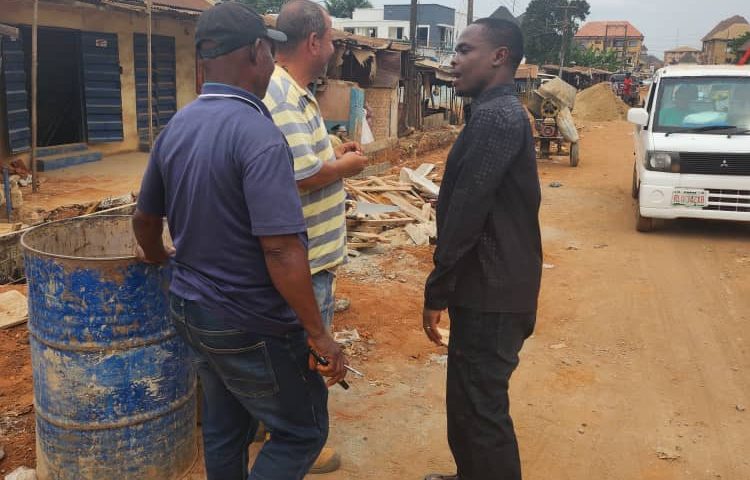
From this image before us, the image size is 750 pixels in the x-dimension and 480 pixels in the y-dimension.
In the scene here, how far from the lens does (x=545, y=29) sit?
173ft

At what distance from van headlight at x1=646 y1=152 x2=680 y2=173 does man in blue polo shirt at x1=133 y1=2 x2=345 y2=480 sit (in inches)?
274

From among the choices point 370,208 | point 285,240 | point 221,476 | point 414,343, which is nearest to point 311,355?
point 285,240

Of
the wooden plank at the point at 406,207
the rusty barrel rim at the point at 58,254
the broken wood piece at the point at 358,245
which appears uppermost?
the rusty barrel rim at the point at 58,254

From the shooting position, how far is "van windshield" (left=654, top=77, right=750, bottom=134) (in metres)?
8.39

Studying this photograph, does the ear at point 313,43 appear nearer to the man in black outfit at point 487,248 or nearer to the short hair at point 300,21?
the short hair at point 300,21

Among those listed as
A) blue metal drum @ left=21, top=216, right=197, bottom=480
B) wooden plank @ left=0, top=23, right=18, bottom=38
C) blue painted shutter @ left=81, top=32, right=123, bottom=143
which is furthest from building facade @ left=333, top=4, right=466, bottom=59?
blue metal drum @ left=21, top=216, right=197, bottom=480

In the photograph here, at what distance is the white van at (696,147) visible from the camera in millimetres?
7949

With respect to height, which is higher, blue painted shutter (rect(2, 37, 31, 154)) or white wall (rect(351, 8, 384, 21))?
white wall (rect(351, 8, 384, 21))

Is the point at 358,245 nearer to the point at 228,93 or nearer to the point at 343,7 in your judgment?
the point at 228,93

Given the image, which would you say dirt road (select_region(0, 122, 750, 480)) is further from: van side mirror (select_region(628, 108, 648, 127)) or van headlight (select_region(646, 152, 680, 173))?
van side mirror (select_region(628, 108, 648, 127))

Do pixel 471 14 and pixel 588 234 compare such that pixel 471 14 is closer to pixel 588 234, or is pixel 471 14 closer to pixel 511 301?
pixel 588 234

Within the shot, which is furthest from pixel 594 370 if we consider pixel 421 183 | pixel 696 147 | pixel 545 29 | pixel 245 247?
pixel 545 29

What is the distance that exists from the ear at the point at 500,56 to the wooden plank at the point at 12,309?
12.9ft

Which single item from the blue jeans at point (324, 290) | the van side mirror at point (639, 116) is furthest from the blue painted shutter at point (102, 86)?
the blue jeans at point (324, 290)
